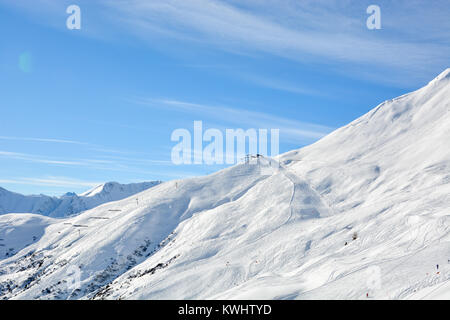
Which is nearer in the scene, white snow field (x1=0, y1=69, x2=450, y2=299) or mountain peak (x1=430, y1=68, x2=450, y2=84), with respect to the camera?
white snow field (x1=0, y1=69, x2=450, y2=299)

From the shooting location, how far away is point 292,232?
71625mm

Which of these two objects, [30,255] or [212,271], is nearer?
[212,271]

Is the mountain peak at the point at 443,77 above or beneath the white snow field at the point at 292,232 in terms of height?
above

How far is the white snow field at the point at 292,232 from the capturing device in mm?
42812

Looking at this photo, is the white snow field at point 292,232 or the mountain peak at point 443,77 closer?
the white snow field at point 292,232

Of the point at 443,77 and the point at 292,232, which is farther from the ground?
the point at 443,77

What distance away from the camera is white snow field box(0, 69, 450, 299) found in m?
42.8

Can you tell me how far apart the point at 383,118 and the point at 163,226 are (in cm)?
9520

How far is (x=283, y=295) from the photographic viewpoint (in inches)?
1505

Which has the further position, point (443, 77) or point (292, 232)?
point (443, 77)

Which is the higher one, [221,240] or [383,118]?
[383,118]
